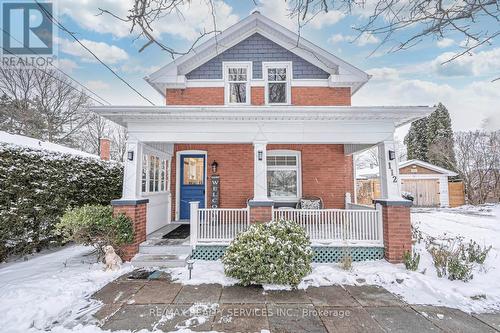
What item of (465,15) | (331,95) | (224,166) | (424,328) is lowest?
(424,328)

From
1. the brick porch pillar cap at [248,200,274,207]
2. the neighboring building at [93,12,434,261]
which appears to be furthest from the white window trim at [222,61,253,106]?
the brick porch pillar cap at [248,200,274,207]

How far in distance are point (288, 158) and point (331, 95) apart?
274 centimetres

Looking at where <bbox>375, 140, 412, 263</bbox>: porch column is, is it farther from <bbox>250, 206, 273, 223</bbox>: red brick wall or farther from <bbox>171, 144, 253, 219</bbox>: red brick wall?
<bbox>171, 144, 253, 219</bbox>: red brick wall

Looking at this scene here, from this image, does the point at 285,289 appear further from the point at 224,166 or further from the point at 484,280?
the point at 224,166

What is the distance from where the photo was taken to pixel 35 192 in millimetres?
6004

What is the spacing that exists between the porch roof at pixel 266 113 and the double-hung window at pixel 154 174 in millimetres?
1385

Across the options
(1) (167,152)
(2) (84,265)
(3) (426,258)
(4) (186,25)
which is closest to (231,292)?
(2) (84,265)

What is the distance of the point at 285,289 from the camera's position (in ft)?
15.2

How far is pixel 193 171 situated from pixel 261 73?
437cm

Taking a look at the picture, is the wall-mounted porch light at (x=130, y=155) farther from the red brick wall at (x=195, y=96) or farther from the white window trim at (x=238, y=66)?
the white window trim at (x=238, y=66)

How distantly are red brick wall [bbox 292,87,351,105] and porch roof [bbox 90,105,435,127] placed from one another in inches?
111

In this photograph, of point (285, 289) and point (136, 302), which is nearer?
point (136, 302)

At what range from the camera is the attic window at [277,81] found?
8.97 meters

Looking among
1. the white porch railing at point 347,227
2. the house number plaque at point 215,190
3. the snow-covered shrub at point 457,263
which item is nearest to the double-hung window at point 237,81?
the house number plaque at point 215,190
